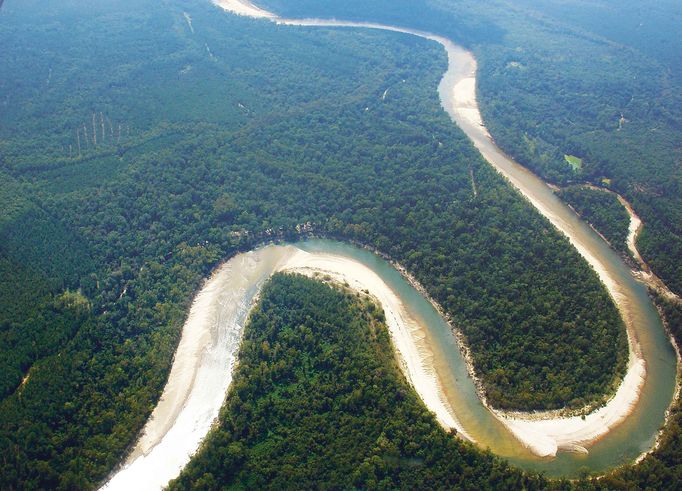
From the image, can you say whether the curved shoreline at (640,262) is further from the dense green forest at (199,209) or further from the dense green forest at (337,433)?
the dense green forest at (337,433)

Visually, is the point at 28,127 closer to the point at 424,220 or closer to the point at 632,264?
the point at 424,220

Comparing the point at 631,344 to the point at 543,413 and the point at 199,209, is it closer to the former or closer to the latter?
the point at 543,413

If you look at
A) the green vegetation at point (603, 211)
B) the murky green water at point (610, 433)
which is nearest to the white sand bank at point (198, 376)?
the murky green water at point (610, 433)

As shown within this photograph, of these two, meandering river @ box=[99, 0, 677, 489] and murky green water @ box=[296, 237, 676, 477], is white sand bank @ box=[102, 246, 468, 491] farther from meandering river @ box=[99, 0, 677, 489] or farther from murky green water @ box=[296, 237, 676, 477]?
murky green water @ box=[296, 237, 676, 477]

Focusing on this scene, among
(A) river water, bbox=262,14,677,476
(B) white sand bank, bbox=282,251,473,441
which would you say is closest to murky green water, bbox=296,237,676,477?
(A) river water, bbox=262,14,677,476

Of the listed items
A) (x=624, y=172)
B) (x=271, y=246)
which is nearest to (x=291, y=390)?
(x=271, y=246)

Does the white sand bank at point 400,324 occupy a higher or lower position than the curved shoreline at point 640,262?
lower

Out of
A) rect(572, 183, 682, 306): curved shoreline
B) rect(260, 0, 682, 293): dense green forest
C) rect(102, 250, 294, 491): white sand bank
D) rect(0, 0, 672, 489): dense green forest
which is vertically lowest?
rect(102, 250, 294, 491): white sand bank
